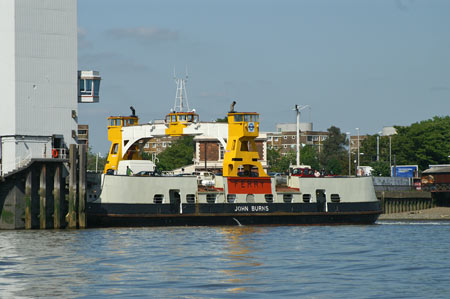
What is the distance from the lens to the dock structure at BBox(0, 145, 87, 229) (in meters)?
54.0

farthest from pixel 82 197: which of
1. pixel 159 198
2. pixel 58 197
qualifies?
pixel 159 198

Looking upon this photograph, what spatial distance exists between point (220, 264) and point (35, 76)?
27450 millimetres

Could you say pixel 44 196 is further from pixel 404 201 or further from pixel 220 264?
pixel 404 201

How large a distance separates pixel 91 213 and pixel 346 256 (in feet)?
70.4

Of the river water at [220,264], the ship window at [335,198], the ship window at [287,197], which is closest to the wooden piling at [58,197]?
the river water at [220,264]

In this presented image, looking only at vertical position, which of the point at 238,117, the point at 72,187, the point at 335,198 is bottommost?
the point at 335,198

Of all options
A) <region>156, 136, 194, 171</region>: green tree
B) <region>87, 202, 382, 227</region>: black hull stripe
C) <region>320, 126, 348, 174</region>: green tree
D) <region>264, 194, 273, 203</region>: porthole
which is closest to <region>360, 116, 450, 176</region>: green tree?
<region>320, 126, 348, 174</region>: green tree

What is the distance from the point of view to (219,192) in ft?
201

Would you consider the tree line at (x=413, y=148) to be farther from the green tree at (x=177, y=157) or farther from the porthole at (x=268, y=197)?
the porthole at (x=268, y=197)

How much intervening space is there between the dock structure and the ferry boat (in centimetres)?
187

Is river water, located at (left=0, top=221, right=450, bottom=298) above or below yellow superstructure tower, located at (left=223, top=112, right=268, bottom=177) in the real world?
below

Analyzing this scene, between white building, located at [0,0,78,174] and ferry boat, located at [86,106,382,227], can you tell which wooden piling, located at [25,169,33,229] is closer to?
white building, located at [0,0,78,174]

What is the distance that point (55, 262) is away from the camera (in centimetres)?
3628

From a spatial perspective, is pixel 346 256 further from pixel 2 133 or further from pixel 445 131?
pixel 445 131
